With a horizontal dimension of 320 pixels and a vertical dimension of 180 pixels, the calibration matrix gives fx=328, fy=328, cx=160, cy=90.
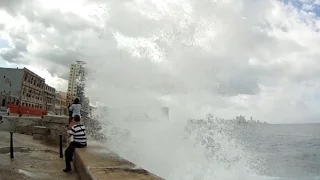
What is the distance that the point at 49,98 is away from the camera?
76.4 metres

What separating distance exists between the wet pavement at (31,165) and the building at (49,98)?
2568 inches

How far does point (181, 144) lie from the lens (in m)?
16.4

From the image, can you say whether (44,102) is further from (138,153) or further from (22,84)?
(138,153)

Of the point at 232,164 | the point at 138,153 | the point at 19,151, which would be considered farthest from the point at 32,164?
the point at 232,164

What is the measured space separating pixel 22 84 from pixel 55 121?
49115 mm

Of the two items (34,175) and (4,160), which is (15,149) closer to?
(4,160)

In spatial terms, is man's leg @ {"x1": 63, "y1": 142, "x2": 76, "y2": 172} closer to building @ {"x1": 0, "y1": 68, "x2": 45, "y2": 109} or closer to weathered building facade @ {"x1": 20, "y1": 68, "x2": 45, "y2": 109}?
building @ {"x1": 0, "y1": 68, "x2": 45, "y2": 109}

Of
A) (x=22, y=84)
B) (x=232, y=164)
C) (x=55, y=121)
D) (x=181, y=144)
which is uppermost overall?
(x=22, y=84)

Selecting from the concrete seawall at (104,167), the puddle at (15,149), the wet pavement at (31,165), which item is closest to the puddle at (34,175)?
the wet pavement at (31,165)

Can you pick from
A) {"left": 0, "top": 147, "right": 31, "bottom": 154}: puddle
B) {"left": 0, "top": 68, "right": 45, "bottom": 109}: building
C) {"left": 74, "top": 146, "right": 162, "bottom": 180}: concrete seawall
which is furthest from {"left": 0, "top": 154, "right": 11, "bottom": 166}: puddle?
{"left": 0, "top": 68, "right": 45, "bottom": 109}: building

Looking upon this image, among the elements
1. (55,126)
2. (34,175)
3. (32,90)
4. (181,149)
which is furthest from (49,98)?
(34,175)

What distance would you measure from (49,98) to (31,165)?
74247 mm

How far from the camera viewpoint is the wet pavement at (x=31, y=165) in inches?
200

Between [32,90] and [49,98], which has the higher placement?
[32,90]
